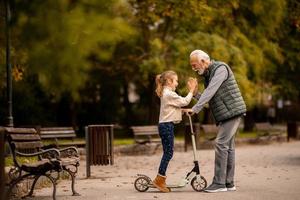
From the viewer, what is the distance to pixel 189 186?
12445mm

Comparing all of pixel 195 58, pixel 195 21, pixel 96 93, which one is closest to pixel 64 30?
pixel 195 58

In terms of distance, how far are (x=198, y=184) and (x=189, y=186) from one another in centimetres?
81

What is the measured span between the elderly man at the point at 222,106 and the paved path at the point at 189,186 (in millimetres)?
394

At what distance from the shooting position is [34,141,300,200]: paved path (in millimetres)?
11180

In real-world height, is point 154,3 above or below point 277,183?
above

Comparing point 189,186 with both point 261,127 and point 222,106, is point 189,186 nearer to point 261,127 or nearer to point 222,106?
point 222,106

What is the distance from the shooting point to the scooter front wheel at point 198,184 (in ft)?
38.1

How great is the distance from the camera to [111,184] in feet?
44.1

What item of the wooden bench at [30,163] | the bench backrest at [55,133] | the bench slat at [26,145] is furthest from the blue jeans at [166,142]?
the bench backrest at [55,133]

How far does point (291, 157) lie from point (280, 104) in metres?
34.6

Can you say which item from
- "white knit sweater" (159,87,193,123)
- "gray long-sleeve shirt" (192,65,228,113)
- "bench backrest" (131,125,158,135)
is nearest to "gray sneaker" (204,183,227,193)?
"white knit sweater" (159,87,193,123)

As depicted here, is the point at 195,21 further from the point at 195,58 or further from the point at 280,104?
the point at 280,104

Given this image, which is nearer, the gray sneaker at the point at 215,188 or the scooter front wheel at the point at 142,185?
the gray sneaker at the point at 215,188

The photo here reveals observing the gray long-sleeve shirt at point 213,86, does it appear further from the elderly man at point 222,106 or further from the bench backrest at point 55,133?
the bench backrest at point 55,133
